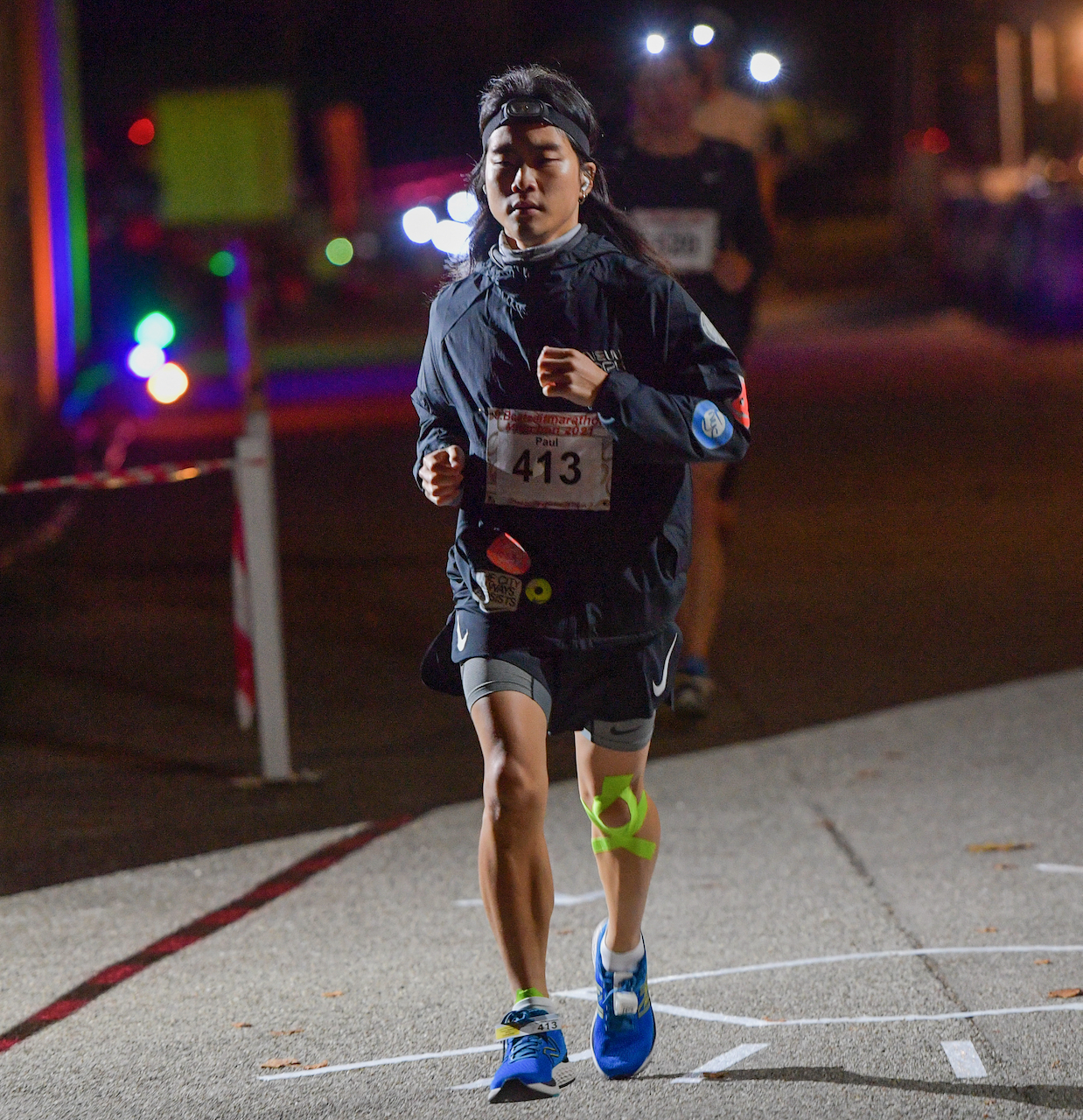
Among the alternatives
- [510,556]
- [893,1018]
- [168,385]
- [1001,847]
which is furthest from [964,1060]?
[168,385]

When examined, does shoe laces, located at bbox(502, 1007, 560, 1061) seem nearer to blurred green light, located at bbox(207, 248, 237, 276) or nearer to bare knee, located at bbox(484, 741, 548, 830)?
bare knee, located at bbox(484, 741, 548, 830)

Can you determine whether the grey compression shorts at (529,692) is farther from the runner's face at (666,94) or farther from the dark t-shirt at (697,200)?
the runner's face at (666,94)

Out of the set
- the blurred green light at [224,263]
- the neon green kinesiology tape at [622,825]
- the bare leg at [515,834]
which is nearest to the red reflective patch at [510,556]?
the bare leg at [515,834]

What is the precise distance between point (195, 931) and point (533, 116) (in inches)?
97.4

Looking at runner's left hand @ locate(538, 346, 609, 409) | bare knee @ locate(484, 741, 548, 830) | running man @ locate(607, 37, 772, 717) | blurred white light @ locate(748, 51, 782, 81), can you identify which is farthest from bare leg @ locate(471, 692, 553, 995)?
running man @ locate(607, 37, 772, 717)

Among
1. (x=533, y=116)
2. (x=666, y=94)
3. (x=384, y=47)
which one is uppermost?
(x=384, y=47)

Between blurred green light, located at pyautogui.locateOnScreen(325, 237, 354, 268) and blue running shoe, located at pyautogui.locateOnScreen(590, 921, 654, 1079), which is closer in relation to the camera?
blue running shoe, located at pyautogui.locateOnScreen(590, 921, 654, 1079)

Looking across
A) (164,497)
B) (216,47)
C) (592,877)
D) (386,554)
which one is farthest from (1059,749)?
(216,47)

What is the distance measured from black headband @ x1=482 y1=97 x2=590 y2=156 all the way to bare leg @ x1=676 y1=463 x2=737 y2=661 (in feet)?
11.3

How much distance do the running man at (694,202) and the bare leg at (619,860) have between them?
312 cm

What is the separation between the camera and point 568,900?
5.30 m

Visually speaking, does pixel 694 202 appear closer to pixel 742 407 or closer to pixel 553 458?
pixel 742 407

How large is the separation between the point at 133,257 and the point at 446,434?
21047 mm

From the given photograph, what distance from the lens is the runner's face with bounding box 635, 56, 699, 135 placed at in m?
6.87
